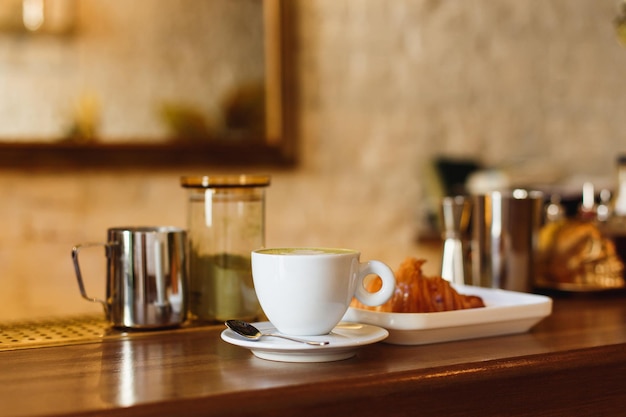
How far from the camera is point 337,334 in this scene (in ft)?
2.95

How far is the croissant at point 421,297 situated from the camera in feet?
3.36

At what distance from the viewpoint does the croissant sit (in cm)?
102

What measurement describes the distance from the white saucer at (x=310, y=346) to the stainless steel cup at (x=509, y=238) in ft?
1.61

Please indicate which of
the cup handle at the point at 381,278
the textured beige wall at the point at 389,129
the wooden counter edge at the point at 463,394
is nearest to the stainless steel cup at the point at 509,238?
the wooden counter edge at the point at 463,394

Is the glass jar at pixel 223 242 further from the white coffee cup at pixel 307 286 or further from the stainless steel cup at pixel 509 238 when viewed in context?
the stainless steel cup at pixel 509 238

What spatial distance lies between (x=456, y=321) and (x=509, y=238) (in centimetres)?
41

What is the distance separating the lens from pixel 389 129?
293 cm

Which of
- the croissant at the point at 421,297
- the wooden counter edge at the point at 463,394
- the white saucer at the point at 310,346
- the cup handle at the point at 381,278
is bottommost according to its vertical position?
the wooden counter edge at the point at 463,394

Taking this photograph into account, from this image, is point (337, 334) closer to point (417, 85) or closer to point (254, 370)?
point (254, 370)

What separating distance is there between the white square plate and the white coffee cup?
61 mm

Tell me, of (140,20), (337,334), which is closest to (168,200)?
(140,20)

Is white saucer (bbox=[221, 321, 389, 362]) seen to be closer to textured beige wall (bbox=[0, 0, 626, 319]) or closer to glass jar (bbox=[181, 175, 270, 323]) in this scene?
glass jar (bbox=[181, 175, 270, 323])

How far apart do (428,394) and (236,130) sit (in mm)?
1931

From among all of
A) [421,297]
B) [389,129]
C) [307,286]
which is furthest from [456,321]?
[389,129]
